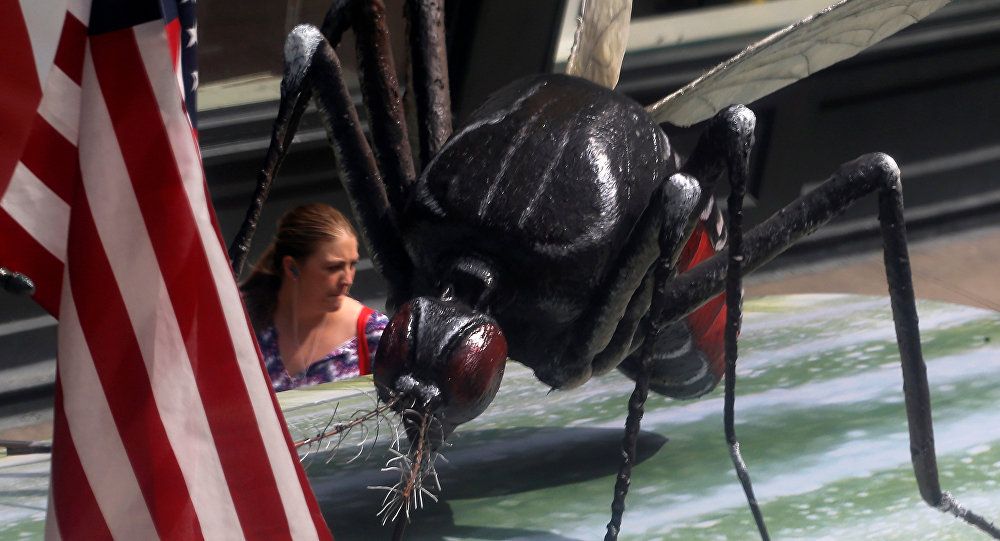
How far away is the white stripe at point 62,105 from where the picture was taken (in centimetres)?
109

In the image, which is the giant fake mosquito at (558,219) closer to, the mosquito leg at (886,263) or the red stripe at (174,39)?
the mosquito leg at (886,263)

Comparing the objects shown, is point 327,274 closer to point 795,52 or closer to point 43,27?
point 795,52

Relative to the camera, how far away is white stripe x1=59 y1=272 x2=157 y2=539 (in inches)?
42.8

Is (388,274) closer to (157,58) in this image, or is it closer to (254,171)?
(157,58)

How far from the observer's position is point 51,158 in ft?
3.63

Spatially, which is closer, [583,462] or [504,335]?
[504,335]

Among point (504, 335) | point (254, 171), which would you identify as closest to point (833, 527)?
point (504, 335)

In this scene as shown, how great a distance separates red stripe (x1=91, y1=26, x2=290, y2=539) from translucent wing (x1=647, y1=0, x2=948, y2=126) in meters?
0.82

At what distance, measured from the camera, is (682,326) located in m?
1.67

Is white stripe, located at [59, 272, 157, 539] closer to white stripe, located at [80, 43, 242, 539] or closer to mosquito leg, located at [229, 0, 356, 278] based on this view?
white stripe, located at [80, 43, 242, 539]

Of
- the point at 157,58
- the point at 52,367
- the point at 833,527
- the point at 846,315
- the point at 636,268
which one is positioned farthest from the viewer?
the point at 52,367

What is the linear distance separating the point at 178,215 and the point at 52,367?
2.78 meters

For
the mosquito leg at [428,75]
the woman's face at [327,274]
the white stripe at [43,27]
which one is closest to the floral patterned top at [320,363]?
the woman's face at [327,274]

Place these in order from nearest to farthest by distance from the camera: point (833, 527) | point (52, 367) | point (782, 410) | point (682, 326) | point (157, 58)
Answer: point (157, 58) → point (833, 527) → point (682, 326) → point (782, 410) → point (52, 367)
